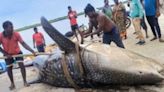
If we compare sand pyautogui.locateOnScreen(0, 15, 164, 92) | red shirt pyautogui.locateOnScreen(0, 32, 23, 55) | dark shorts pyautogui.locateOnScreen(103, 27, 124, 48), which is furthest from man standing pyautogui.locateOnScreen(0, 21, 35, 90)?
dark shorts pyautogui.locateOnScreen(103, 27, 124, 48)

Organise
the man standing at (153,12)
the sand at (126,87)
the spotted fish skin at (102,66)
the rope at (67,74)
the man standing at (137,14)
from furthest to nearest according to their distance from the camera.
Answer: the man standing at (137,14) < the man standing at (153,12) < the rope at (67,74) < the sand at (126,87) < the spotted fish skin at (102,66)

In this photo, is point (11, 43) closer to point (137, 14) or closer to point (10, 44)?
point (10, 44)

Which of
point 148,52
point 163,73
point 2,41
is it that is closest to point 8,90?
point 2,41

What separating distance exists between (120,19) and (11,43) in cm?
687

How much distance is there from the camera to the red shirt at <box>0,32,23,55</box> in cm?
1148

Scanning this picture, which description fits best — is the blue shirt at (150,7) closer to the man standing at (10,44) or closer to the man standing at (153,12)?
the man standing at (153,12)

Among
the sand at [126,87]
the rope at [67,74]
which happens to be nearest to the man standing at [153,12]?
the sand at [126,87]

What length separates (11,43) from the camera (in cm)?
1155

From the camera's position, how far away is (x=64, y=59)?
9797 millimetres

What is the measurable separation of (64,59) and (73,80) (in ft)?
1.65

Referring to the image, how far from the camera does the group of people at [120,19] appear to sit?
34.8ft

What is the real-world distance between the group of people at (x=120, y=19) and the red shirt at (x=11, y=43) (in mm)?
1721

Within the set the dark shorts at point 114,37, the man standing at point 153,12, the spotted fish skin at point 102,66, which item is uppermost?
the man standing at point 153,12

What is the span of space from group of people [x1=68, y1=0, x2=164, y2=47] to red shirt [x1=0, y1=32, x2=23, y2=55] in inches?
67.8
